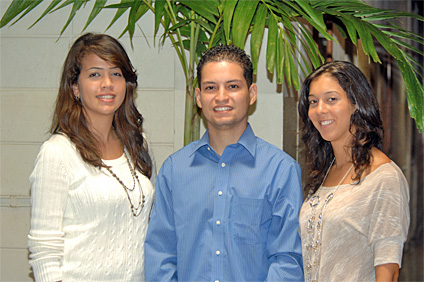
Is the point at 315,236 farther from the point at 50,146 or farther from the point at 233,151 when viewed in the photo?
the point at 50,146

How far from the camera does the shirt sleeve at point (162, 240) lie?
167 centimetres

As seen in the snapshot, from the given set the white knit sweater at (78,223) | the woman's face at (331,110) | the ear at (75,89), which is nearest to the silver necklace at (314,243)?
the woman's face at (331,110)

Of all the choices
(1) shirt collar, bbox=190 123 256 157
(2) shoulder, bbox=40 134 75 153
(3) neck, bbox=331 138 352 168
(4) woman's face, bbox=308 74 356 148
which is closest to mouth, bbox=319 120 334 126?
(4) woman's face, bbox=308 74 356 148

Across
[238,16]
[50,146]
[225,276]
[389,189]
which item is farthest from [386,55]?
[50,146]

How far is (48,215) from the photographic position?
5.25 ft

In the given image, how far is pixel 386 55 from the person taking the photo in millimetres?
3109

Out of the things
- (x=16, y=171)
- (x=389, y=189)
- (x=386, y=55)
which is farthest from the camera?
(x=386, y=55)

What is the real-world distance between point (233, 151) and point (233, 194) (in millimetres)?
162

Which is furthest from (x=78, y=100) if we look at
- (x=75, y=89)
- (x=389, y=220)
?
(x=389, y=220)

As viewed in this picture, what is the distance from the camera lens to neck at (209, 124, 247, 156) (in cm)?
172

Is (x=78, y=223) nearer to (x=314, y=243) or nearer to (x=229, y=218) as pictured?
(x=229, y=218)

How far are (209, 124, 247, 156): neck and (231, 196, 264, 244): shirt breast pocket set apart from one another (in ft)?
0.70

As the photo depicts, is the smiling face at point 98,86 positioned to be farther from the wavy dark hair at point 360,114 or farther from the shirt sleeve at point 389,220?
the shirt sleeve at point 389,220

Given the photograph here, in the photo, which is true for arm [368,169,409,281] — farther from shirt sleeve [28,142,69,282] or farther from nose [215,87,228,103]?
shirt sleeve [28,142,69,282]
